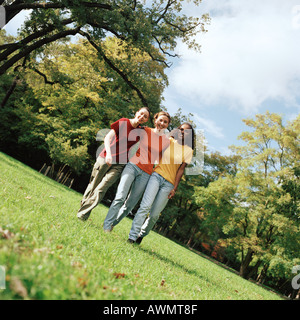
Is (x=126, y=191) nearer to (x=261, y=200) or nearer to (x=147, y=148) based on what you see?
(x=147, y=148)

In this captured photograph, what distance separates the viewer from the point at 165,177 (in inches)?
187

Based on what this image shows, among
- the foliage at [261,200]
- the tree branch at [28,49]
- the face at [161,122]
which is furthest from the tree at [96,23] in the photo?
the foliage at [261,200]

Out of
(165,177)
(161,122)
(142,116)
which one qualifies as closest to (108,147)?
(142,116)

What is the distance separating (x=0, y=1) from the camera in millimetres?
9320

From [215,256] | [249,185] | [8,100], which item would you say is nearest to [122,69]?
[249,185]

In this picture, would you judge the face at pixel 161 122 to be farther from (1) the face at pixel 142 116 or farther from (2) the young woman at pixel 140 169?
(1) the face at pixel 142 116

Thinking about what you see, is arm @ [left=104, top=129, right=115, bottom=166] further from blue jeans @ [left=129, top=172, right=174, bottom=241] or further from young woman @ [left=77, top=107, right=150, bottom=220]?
blue jeans @ [left=129, top=172, right=174, bottom=241]

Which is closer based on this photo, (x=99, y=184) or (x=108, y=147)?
(x=108, y=147)

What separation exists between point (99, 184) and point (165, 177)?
1322 mm

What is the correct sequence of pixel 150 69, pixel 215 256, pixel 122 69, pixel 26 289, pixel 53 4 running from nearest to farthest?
1. pixel 26 289
2. pixel 53 4
3. pixel 122 69
4. pixel 150 69
5. pixel 215 256

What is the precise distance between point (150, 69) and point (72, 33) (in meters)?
12.1

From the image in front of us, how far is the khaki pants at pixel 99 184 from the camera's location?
15.2ft

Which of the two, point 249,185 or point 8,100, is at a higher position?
point 249,185
